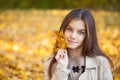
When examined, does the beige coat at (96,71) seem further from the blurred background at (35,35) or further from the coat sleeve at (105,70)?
the blurred background at (35,35)

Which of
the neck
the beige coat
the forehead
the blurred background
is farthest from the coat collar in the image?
the blurred background

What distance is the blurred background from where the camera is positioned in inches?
296

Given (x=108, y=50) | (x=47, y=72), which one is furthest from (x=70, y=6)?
(x=47, y=72)

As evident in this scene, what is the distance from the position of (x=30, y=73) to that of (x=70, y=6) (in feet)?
49.1

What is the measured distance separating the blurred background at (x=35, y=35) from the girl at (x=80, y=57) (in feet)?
4.71

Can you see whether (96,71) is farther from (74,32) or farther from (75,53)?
(74,32)

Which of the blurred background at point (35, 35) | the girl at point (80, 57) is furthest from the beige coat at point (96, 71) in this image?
the blurred background at point (35, 35)

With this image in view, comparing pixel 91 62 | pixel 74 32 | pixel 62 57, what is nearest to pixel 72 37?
pixel 74 32

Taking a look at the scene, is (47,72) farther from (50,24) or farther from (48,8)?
(48,8)

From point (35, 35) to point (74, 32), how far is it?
8491 millimetres

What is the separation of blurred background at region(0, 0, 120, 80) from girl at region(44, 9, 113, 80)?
144 centimetres

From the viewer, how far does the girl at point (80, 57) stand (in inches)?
185

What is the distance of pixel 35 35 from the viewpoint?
13.1 metres

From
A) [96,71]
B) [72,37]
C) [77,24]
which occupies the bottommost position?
[96,71]
